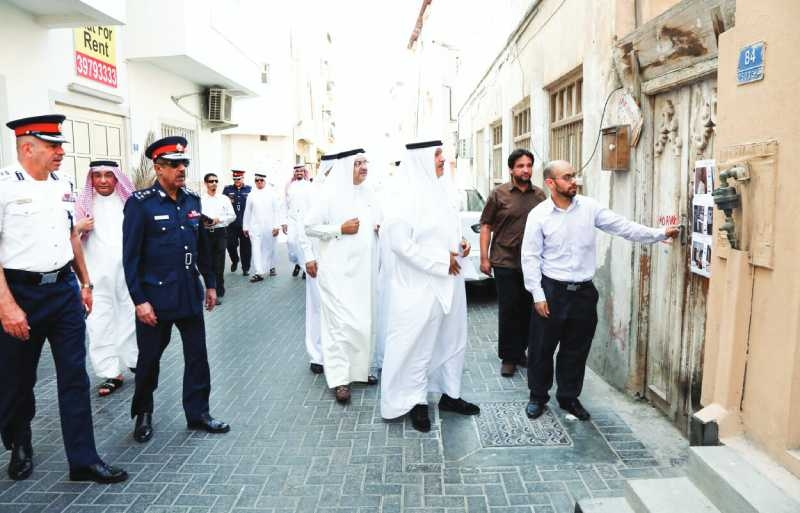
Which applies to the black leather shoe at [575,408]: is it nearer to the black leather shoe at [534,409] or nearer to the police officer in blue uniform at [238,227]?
the black leather shoe at [534,409]

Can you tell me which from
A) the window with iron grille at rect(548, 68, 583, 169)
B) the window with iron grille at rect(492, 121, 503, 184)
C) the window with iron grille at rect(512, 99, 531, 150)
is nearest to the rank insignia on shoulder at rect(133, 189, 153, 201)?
the window with iron grille at rect(548, 68, 583, 169)

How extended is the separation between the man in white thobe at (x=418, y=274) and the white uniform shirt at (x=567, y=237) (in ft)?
1.70

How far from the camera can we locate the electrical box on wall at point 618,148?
4914 mm

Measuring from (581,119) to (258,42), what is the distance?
13270 millimetres

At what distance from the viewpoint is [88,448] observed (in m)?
3.79

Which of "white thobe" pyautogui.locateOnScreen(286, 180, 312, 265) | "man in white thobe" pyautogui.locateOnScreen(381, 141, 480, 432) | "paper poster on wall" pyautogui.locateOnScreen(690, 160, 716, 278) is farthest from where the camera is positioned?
"white thobe" pyautogui.locateOnScreen(286, 180, 312, 265)

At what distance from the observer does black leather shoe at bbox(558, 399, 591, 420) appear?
4.66 metres

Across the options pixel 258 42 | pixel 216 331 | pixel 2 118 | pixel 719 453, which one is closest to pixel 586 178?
pixel 719 453

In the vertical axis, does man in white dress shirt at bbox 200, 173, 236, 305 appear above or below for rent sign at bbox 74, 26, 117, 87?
below

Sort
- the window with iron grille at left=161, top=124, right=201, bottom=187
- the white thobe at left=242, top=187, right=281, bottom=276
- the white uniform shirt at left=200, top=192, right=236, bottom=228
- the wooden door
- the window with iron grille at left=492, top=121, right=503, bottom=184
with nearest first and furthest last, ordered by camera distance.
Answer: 1. the wooden door
2. the white uniform shirt at left=200, top=192, right=236, bottom=228
3. the white thobe at left=242, top=187, right=281, bottom=276
4. the window with iron grille at left=492, top=121, right=503, bottom=184
5. the window with iron grille at left=161, top=124, right=201, bottom=187

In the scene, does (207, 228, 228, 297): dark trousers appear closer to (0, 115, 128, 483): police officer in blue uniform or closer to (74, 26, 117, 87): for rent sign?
(74, 26, 117, 87): for rent sign

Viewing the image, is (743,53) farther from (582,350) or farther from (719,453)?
(582,350)

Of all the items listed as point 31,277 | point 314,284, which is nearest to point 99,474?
point 31,277

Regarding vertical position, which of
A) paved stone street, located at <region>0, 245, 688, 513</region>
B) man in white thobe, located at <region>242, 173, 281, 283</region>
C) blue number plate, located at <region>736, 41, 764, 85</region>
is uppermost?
blue number plate, located at <region>736, 41, 764, 85</region>
